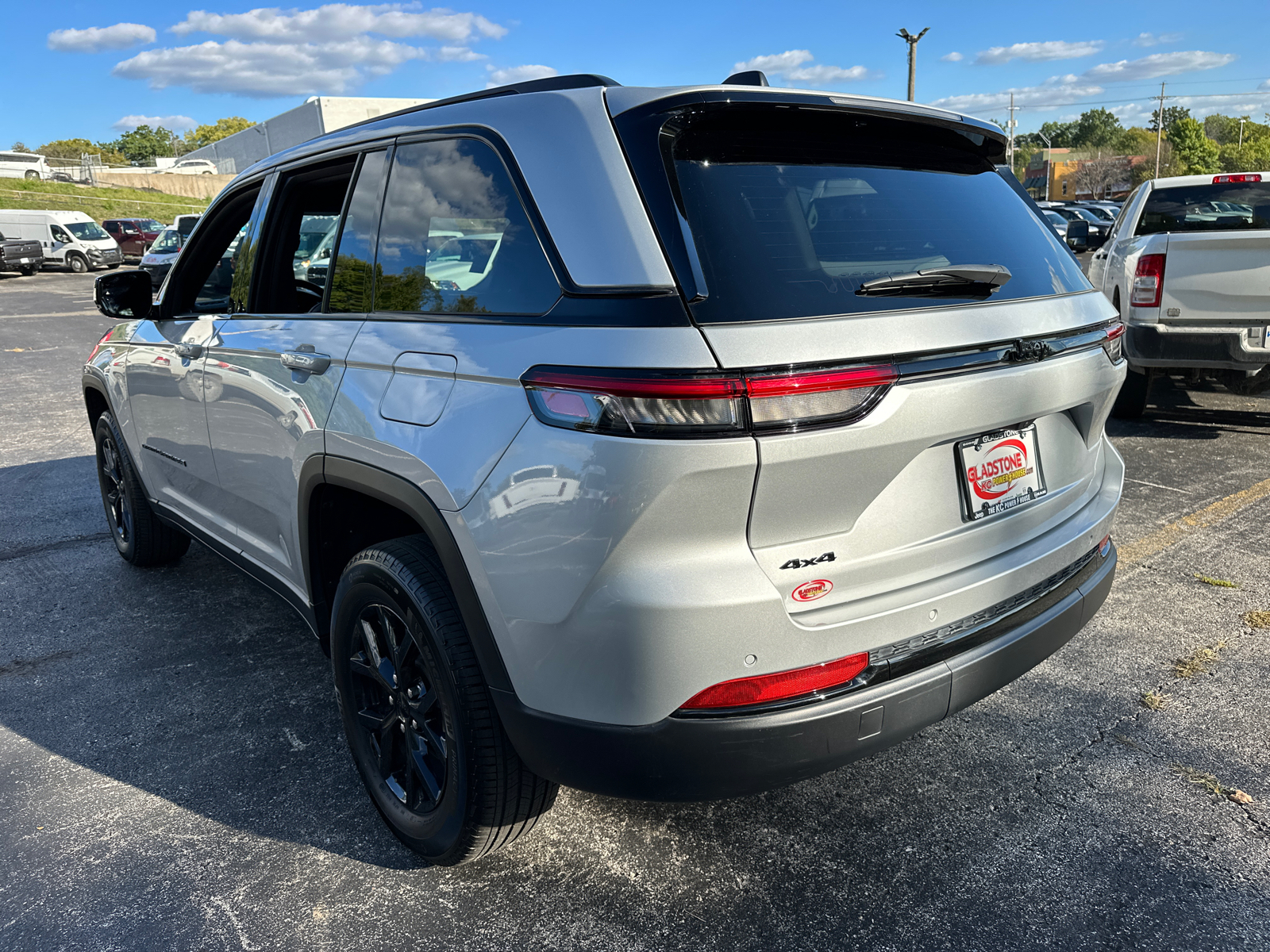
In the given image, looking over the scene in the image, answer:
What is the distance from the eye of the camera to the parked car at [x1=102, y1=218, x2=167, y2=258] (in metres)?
34.5

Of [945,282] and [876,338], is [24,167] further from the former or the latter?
[876,338]

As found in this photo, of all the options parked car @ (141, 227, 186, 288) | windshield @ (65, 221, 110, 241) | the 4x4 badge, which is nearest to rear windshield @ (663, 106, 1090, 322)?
the 4x4 badge

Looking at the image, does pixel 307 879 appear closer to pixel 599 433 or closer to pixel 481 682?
pixel 481 682

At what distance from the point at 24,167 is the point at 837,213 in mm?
74478

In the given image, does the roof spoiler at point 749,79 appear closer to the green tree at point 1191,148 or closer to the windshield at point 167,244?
the windshield at point 167,244

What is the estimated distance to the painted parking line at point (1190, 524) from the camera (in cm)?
442

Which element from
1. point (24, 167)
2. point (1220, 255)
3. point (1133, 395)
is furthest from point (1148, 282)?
point (24, 167)

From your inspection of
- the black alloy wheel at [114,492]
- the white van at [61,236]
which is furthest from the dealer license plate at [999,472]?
the white van at [61,236]

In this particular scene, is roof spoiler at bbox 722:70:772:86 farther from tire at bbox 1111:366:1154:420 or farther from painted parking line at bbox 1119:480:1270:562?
tire at bbox 1111:366:1154:420

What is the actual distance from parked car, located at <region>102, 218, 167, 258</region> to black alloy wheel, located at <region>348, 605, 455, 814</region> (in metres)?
36.9

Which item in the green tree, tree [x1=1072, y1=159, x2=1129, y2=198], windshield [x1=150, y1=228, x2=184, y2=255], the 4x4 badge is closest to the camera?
the 4x4 badge

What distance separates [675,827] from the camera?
255cm

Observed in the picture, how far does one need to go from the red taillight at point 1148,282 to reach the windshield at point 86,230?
35675mm

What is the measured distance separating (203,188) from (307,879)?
73.1 m
